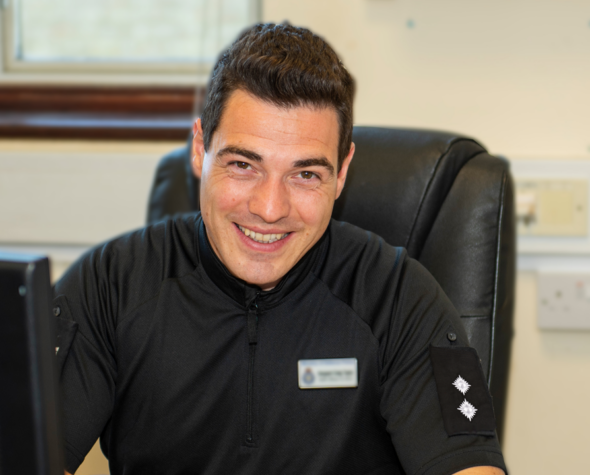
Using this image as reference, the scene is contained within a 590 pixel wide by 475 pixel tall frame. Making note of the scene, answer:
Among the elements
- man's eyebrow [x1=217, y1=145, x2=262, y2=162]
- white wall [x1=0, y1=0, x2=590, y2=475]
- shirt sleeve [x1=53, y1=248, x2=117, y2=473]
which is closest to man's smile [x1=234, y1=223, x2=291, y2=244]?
man's eyebrow [x1=217, y1=145, x2=262, y2=162]

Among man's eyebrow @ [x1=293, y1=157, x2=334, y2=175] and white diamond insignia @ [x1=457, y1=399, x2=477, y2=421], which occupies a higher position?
man's eyebrow @ [x1=293, y1=157, x2=334, y2=175]

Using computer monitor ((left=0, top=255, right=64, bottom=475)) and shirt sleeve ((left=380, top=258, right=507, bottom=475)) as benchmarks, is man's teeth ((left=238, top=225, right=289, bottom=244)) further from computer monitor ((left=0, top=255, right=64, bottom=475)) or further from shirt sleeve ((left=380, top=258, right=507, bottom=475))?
computer monitor ((left=0, top=255, right=64, bottom=475))

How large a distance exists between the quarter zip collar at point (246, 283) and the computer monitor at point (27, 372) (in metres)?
0.57

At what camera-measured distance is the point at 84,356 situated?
1032mm

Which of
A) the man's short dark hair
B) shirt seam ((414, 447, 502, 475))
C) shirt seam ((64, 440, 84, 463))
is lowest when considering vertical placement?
shirt seam ((64, 440, 84, 463))

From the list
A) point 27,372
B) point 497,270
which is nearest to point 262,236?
point 497,270

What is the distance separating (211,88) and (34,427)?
2.35 feet

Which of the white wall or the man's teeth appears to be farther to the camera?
the white wall

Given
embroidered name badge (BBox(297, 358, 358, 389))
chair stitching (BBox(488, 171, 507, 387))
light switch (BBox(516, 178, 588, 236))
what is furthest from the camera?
light switch (BBox(516, 178, 588, 236))

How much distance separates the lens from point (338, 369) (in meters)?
1.04

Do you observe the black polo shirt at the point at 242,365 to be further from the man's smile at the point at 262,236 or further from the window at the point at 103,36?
the window at the point at 103,36

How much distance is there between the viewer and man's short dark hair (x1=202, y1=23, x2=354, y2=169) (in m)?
1.00

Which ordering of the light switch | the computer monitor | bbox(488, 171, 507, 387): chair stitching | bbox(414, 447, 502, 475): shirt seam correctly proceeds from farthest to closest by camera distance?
the light switch
bbox(488, 171, 507, 387): chair stitching
bbox(414, 447, 502, 475): shirt seam
the computer monitor

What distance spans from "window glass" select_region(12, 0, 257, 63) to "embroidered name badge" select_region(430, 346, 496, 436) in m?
1.39
